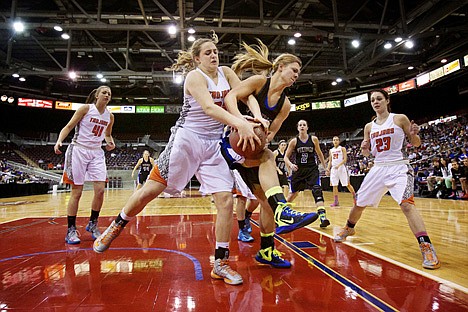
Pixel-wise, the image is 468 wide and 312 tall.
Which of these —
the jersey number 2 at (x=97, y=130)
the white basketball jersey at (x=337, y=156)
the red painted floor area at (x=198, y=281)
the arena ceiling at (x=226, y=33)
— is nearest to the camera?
the red painted floor area at (x=198, y=281)

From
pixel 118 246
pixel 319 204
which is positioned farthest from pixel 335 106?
pixel 118 246

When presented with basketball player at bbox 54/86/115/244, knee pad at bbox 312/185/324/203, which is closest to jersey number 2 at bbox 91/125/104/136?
basketball player at bbox 54/86/115/244

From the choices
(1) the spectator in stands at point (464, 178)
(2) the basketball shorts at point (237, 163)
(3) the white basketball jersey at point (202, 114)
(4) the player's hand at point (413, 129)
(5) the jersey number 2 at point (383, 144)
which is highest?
(3) the white basketball jersey at point (202, 114)

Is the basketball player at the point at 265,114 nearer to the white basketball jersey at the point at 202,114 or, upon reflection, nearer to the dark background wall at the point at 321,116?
the white basketball jersey at the point at 202,114

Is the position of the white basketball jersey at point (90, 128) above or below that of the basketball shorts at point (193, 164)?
above

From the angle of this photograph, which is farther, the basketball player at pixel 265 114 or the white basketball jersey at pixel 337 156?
the white basketball jersey at pixel 337 156

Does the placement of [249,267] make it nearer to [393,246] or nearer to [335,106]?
[393,246]

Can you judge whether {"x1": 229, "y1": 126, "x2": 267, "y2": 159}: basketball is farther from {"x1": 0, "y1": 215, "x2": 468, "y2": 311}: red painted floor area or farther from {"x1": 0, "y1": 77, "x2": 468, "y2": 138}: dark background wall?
{"x1": 0, "y1": 77, "x2": 468, "y2": 138}: dark background wall

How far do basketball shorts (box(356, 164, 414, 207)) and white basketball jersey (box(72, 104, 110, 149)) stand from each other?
3.19 metres

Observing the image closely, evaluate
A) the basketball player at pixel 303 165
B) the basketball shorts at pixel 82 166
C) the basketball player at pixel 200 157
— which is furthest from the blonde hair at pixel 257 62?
the basketball player at pixel 303 165

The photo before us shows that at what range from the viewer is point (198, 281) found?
2.15 meters

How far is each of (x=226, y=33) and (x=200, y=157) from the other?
447 inches

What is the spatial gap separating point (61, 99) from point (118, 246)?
1068 inches

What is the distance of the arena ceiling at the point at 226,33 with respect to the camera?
10.8 meters
